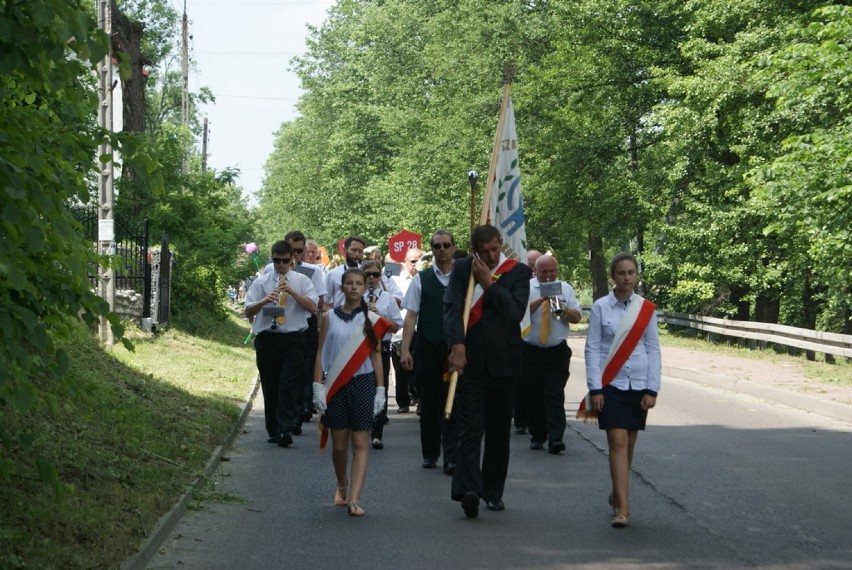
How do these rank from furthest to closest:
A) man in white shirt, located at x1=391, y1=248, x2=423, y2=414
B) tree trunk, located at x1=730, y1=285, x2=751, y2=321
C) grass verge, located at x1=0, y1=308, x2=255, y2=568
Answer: tree trunk, located at x1=730, y1=285, x2=751, y2=321
man in white shirt, located at x1=391, y1=248, x2=423, y2=414
grass verge, located at x1=0, y1=308, x2=255, y2=568

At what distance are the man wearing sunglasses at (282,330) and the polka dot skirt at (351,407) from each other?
3949 mm

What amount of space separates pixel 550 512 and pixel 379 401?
1396 mm

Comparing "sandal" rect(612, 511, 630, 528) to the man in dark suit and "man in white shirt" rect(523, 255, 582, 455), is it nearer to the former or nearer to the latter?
the man in dark suit

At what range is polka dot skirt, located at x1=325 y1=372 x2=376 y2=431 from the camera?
901 cm

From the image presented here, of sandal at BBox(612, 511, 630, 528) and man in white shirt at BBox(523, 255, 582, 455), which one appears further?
man in white shirt at BBox(523, 255, 582, 455)

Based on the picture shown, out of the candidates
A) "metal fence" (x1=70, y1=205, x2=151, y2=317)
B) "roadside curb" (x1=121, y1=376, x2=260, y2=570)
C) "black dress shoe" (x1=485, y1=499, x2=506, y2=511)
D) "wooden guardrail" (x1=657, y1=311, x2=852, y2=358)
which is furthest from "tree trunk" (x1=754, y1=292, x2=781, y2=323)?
"black dress shoe" (x1=485, y1=499, x2=506, y2=511)

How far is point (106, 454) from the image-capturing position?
1009 cm

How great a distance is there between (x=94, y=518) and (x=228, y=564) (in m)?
0.87

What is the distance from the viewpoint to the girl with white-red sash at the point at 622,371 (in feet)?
28.0

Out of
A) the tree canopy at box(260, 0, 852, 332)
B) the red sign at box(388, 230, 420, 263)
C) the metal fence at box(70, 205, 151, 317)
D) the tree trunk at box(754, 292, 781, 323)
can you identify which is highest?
the tree canopy at box(260, 0, 852, 332)

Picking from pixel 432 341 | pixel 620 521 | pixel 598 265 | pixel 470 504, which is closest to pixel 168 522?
pixel 470 504

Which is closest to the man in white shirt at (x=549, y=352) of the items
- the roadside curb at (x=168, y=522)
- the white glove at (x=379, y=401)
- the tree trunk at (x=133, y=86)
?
the roadside curb at (x=168, y=522)

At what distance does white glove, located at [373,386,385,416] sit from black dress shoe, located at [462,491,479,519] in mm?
814

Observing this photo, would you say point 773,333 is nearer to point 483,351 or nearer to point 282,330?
point 282,330
